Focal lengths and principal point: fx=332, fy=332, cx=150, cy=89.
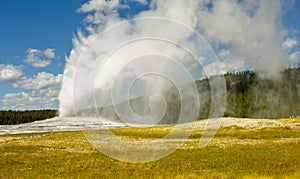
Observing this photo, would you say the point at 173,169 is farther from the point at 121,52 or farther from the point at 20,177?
the point at 121,52

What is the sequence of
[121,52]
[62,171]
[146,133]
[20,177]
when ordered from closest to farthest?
[20,177] → [62,171] → [121,52] → [146,133]

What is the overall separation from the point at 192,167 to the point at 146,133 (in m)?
67.4

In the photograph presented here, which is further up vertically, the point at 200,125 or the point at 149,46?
the point at 149,46

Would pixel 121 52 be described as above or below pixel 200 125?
above

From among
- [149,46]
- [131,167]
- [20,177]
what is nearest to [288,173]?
[131,167]

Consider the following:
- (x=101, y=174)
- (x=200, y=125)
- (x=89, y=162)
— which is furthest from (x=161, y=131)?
(x=101, y=174)

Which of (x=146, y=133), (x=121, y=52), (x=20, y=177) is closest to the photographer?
(x=20, y=177)

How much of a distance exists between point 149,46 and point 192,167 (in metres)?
17.0

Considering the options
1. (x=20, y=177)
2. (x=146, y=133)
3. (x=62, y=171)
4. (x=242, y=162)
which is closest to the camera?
(x=20, y=177)

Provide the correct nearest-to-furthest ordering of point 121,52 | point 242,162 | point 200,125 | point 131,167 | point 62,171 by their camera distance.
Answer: point 62,171
point 131,167
point 242,162
point 121,52
point 200,125

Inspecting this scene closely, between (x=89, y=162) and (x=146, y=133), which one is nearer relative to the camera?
(x=89, y=162)

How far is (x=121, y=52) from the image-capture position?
124 ft

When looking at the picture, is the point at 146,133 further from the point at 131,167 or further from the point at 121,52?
the point at 131,167

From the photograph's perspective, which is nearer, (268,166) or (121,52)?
(268,166)
